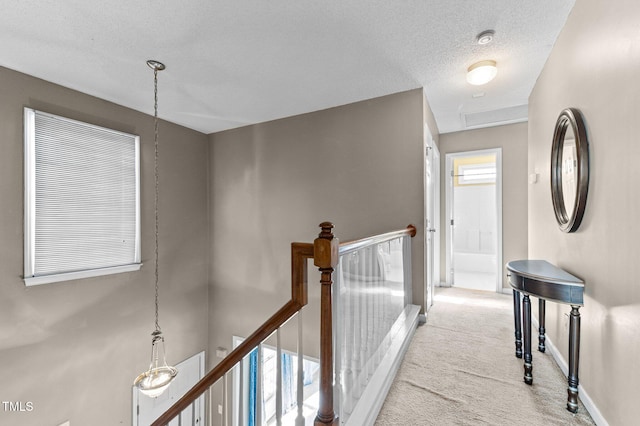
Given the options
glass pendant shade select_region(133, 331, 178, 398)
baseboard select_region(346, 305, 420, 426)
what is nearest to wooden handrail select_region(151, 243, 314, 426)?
baseboard select_region(346, 305, 420, 426)

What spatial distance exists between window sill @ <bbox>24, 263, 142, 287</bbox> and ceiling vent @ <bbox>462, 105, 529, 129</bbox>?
4539mm

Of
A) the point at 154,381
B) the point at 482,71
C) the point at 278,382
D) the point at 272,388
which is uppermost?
the point at 482,71

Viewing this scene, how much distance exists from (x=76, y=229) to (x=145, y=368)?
75.4 inches

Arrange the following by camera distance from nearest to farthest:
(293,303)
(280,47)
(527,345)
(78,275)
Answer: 1. (293,303)
2. (527,345)
3. (280,47)
4. (78,275)

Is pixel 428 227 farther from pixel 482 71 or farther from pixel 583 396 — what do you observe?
pixel 583 396

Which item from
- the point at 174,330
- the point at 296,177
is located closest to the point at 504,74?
the point at 296,177

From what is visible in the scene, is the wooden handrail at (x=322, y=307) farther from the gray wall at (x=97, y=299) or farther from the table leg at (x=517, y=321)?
the gray wall at (x=97, y=299)

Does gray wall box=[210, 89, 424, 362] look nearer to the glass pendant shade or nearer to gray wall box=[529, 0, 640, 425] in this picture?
gray wall box=[529, 0, 640, 425]

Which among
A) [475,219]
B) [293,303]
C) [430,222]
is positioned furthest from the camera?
[475,219]

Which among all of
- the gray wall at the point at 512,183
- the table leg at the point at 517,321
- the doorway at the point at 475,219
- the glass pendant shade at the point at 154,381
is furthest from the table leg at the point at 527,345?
the doorway at the point at 475,219

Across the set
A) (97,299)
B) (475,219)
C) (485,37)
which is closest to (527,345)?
(485,37)

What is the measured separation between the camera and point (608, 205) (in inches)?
53.1

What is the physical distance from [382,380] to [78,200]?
3351mm

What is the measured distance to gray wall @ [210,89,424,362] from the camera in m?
3.02
